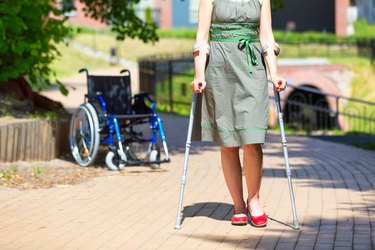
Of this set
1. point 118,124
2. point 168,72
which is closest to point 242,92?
point 118,124

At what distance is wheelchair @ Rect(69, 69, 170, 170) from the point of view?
12.5m

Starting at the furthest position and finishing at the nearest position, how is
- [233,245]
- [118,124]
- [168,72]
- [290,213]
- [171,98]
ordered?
[168,72] < [171,98] < [118,124] < [290,213] < [233,245]

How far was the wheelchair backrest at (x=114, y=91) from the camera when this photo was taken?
1313cm

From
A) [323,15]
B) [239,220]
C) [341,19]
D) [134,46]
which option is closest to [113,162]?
[239,220]

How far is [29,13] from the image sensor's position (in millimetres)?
13328

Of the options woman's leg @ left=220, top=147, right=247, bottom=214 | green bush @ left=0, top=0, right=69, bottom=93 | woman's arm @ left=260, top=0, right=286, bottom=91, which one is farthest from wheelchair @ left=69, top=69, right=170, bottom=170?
woman's arm @ left=260, top=0, right=286, bottom=91

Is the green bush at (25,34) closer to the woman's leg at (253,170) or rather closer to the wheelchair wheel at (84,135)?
the wheelchair wheel at (84,135)

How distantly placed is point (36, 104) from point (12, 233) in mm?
6757

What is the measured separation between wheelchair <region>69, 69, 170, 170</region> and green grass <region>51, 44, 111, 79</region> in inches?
1185

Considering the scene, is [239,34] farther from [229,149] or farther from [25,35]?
[25,35]

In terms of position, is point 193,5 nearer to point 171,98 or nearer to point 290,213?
point 171,98

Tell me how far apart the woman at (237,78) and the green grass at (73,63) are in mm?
35068

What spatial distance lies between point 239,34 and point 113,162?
4.52 metres

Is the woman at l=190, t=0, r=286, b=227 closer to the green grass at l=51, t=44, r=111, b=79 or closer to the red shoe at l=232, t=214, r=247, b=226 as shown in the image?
the red shoe at l=232, t=214, r=247, b=226
